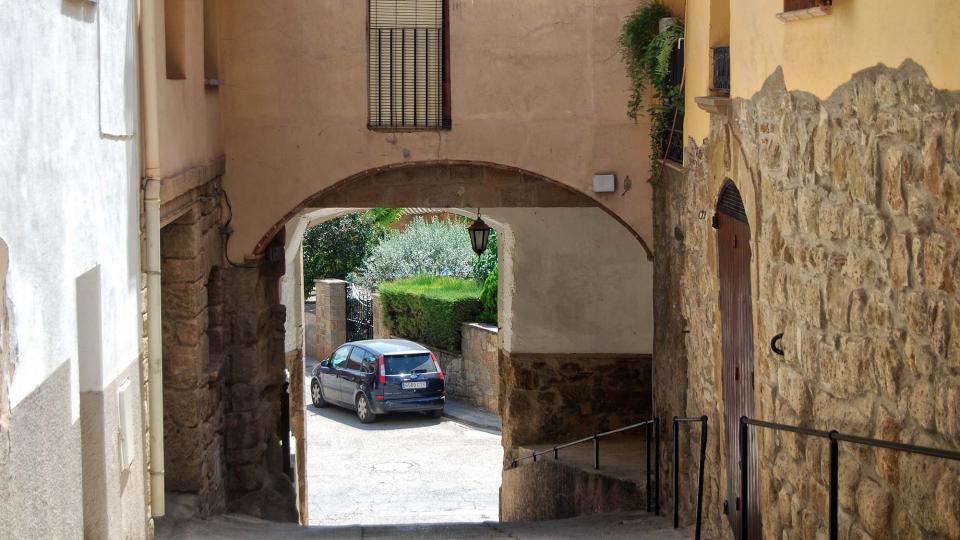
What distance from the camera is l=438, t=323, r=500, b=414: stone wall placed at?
73.2 ft

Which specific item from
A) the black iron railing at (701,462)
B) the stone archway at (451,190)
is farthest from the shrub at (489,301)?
the black iron railing at (701,462)

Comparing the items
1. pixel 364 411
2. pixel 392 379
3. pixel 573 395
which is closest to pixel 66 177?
pixel 573 395

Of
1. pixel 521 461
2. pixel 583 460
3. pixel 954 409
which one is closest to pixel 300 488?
pixel 521 461

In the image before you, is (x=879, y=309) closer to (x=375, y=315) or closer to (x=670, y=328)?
(x=670, y=328)

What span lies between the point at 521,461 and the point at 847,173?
9.74 metres

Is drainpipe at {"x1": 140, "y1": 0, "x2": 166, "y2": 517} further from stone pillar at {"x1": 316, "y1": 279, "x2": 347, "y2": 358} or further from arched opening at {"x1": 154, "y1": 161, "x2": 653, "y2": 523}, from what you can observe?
stone pillar at {"x1": 316, "y1": 279, "x2": 347, "y2": 358}

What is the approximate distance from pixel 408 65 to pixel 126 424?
223 inches

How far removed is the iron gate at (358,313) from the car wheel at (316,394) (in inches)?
145

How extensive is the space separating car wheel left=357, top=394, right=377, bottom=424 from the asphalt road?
129 mm

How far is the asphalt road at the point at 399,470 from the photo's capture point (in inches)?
654

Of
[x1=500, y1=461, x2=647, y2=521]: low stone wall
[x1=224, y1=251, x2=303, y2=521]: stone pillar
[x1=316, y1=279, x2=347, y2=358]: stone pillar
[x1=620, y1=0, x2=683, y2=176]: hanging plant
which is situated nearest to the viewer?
[x1=620, y1=0, x2=683, y2=176]: hanging plant

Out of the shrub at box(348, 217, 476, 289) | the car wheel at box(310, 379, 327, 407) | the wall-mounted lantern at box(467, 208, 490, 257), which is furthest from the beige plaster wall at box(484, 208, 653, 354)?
the shrub at box(348, 217, 476, 289)

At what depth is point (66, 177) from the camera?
5656mm

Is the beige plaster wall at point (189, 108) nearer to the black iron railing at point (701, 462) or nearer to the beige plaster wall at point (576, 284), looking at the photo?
the black iron railing at point (701, 462)
